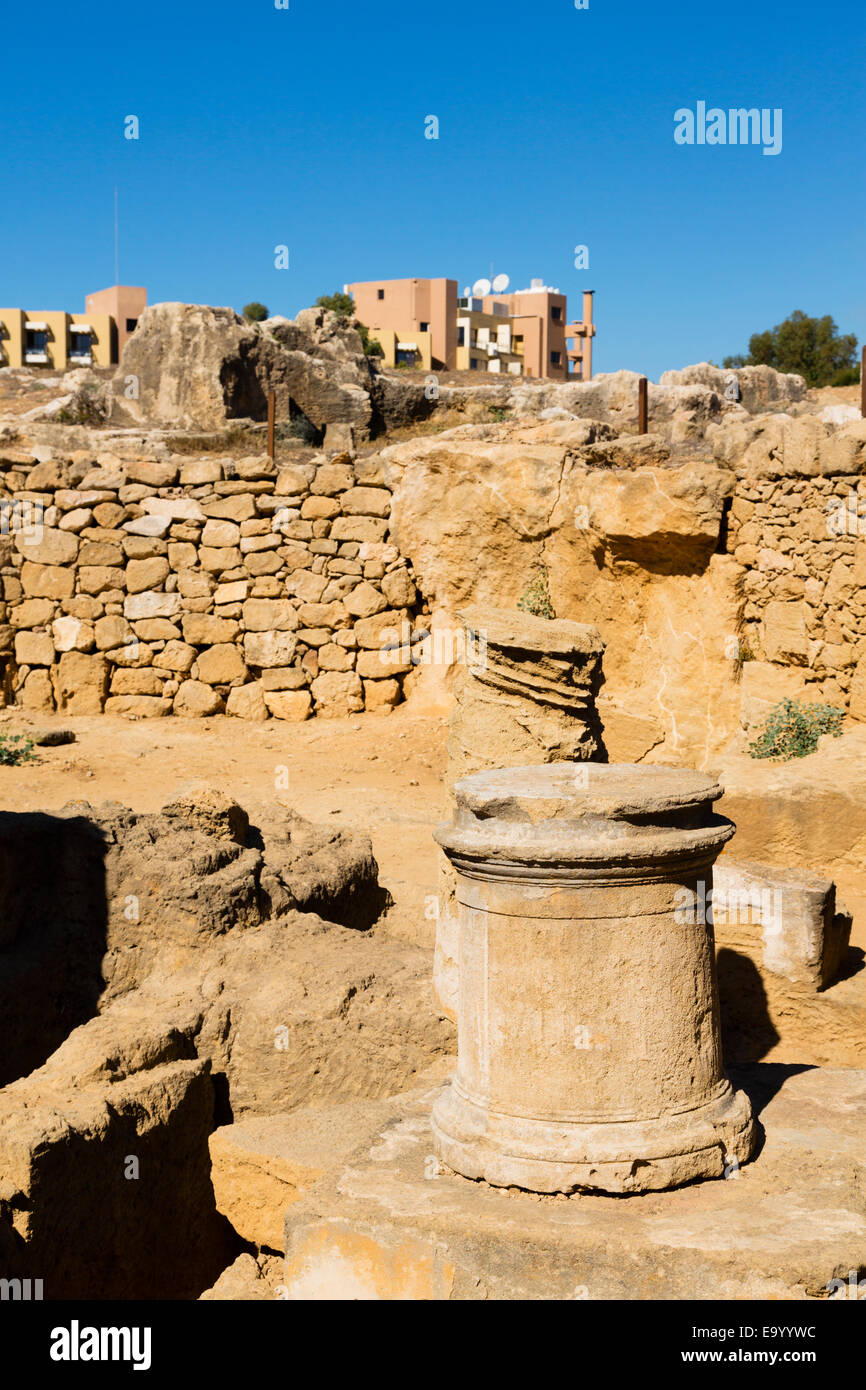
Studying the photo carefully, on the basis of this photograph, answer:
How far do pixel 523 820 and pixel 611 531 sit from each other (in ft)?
24.6

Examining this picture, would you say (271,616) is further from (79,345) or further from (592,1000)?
(79,345)

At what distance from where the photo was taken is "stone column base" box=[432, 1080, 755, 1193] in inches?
129

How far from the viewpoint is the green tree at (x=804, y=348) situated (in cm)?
3656

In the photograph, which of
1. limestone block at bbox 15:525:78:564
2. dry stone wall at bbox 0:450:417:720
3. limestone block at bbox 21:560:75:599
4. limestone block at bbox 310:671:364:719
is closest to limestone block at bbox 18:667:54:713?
dry stone wall at bbox 0:450:417:720

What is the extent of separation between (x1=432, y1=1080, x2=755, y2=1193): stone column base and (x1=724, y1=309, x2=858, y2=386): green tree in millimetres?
35178

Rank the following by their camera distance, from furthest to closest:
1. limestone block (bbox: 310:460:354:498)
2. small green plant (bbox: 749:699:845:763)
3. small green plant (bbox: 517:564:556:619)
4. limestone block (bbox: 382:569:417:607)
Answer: limestone block (bbox: 310:460:354:498) < limestone block (bbox: 382:569:417:607) < small green plant (bbox: 517:564:556:619) < small green plant (bbox: 749:699:845:763)

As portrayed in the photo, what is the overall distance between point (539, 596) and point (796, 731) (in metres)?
3.13

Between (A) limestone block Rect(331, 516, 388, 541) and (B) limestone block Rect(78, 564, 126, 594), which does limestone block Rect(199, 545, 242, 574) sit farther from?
(A) limestone block Rect(331, 516, 388, 541)

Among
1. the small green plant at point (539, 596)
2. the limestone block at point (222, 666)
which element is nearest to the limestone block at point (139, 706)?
the limestone block at point (222, 666)

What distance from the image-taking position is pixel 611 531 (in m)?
10.6

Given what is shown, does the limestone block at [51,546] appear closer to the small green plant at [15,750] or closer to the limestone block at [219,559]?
the limestone block at [219,559]

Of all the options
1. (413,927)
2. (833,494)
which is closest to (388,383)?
(833,494)

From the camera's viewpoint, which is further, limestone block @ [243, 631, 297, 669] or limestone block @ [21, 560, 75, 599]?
limestone block @ [21, 560, 75, 599]
